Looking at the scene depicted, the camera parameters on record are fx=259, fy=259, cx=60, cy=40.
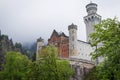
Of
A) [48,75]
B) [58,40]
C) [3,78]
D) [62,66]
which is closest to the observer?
[48,75]

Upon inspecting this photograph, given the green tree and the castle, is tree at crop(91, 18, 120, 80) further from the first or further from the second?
the castle

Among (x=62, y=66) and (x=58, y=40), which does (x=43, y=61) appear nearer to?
(x=62, y=66)

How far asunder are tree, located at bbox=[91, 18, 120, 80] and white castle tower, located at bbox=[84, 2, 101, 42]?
8622cm

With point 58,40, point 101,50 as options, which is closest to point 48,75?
point 101,50

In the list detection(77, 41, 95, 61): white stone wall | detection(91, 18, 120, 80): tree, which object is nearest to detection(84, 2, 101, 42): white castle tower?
detection(77, 41, 95, 61): white stone wall

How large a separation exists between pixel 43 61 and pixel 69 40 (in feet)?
132

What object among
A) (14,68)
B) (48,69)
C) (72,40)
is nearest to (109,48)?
(48,69)

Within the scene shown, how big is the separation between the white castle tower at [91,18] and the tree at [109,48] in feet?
283

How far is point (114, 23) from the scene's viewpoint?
86.8ft

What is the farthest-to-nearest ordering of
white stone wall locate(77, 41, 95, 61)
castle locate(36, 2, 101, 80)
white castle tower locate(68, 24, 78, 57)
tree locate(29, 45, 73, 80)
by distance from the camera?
white stone wall locate(77, 41, 95, 61), white castle tower locate(68, 24, 78, 57), castle locate(36, 2, 101, 80), tree locate(29, 45, 73, 80)

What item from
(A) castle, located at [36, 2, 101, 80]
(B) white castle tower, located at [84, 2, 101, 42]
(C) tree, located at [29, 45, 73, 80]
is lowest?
(C) tree, located at [29, 45, 73, 80]

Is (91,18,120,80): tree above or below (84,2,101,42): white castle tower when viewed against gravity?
below

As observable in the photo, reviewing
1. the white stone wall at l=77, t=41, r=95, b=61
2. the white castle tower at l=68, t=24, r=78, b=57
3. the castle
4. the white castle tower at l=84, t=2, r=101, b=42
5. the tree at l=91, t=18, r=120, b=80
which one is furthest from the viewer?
the white castle tower at l=84, t=2, r=101, b=42

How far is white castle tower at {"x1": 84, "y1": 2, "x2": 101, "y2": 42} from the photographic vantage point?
373 feet
